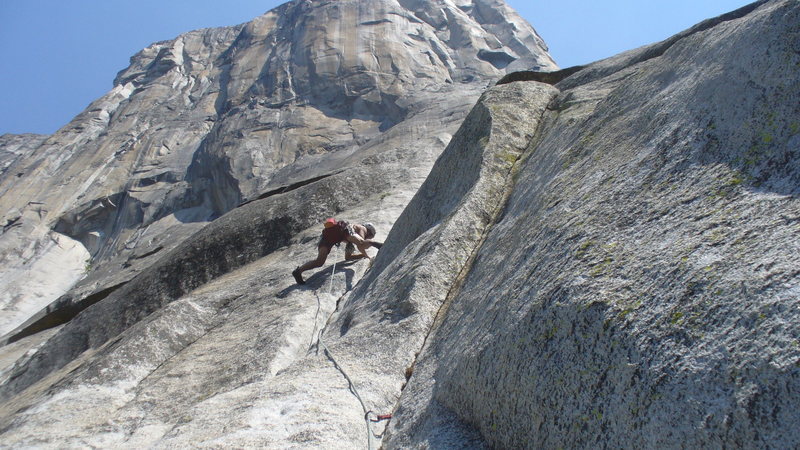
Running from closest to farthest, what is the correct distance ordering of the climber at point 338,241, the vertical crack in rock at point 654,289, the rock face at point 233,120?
the vertical crack in rock at point 654,289 → the climber at point 338,241 → the rock face at point 233,120

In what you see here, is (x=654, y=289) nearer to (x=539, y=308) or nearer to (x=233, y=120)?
(x=539, y=308)

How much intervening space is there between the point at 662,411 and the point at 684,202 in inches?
76.0

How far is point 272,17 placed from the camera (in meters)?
67.3

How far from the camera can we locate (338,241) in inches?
490

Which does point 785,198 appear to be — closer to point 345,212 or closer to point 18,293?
point 345,212

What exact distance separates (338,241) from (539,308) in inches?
315

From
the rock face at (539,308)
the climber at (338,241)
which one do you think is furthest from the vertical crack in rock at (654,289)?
the climber at (338,241)

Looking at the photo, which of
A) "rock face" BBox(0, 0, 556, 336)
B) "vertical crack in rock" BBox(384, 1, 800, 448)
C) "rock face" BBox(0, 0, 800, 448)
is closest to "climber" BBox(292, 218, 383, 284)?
"rock face" BBox(0, 0, 800, 448)

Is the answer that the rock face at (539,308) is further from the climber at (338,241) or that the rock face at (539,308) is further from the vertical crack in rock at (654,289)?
the climber at (338,241)

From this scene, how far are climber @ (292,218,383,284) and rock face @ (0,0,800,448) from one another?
0.25 m

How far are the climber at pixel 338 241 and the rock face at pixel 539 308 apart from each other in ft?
0.81

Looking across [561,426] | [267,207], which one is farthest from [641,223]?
[267,207]

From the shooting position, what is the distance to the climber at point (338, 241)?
1232 cm

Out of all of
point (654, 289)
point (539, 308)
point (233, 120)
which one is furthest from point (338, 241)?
point (233, 120)
